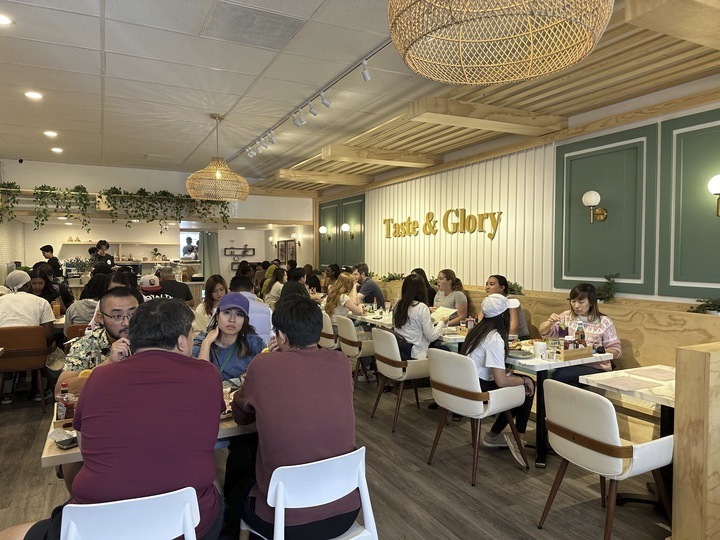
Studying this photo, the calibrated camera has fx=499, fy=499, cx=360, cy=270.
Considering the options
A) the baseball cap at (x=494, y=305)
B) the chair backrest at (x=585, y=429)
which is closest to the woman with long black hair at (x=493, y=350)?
the baseball cap at (x=494, y=305)

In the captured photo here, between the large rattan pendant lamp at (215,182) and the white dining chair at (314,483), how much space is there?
4.55m

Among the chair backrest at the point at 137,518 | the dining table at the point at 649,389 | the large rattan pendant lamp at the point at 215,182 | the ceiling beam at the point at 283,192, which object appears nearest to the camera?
the chair backrest at the point at 137,518

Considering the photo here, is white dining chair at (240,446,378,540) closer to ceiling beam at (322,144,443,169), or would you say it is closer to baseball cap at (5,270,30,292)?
baseball cap at (5,270,30,292)

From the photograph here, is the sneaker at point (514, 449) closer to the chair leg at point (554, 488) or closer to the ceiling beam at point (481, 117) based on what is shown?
the chair leg at point (554, 488)

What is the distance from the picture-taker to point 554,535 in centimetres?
291

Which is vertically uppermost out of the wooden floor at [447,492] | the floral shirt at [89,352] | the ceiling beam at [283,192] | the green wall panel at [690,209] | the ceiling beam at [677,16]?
the ceiling beam at [283,192]

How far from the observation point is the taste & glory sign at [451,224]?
23.3ft

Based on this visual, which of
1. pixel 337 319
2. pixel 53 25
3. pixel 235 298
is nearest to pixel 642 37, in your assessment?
pixel 235 298

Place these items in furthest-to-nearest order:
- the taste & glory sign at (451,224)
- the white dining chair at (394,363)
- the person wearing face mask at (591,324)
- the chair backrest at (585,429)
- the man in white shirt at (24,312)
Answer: the taste & glory sign at (451,224)
the man in white shirt at (24,312)
the white dining chair at (394,363)
the person wearing face mask at (591,324)
the chair backrest at (585,429)

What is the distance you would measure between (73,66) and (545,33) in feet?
13.7

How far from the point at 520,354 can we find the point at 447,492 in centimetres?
120

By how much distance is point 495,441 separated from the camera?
165 inches

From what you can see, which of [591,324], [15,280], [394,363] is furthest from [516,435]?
[15,280]

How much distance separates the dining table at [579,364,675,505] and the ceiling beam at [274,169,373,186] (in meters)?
6.41
